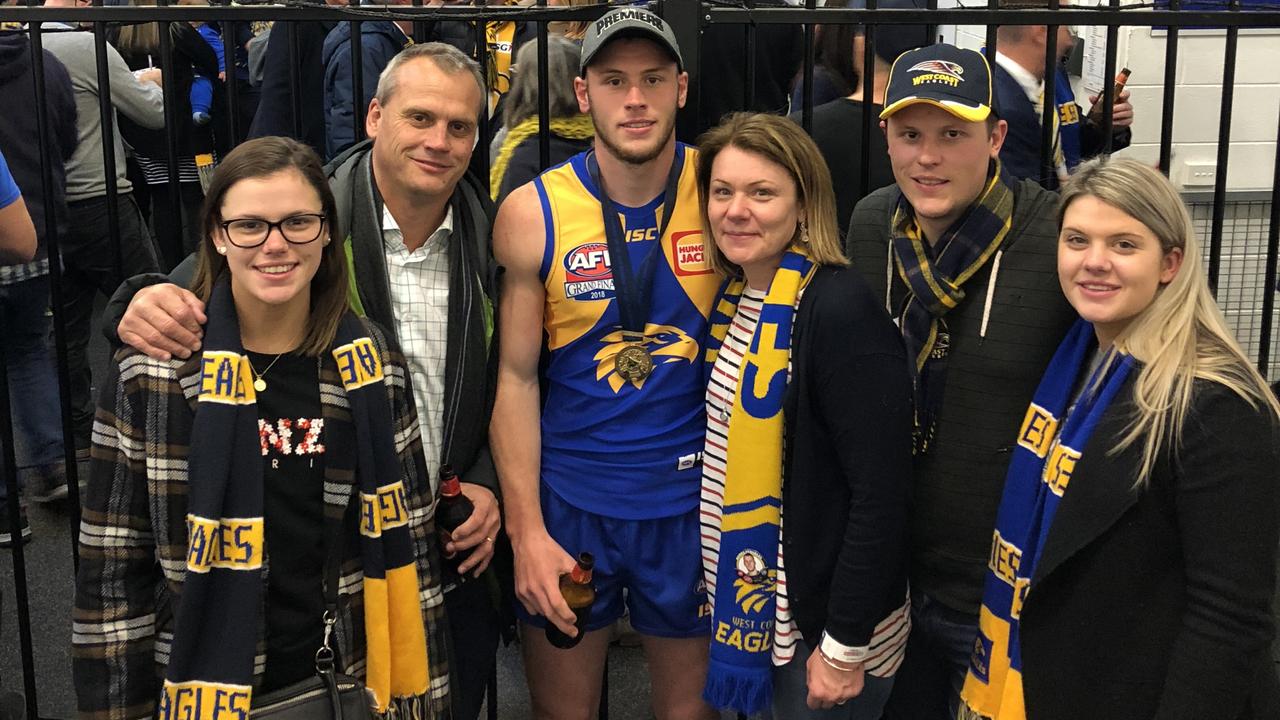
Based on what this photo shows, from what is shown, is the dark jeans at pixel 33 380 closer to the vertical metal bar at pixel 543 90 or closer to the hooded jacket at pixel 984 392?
the vertical metal bar at pixel 543 90

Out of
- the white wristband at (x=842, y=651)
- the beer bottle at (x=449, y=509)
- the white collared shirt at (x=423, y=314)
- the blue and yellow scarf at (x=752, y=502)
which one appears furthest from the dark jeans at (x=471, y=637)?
the white wristband at (x=842, y=651)

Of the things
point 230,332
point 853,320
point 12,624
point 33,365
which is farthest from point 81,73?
point 853,320

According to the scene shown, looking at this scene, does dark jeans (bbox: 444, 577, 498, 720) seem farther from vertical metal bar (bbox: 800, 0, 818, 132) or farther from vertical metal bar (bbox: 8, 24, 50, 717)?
vertical metal bar (bbox: 800, 0, 818, 132)

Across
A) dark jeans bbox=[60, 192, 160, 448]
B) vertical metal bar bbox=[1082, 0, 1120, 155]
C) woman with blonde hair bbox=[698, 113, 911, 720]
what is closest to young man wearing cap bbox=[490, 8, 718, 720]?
woman with blonde hair bbox=[698, 113, 911, 720]

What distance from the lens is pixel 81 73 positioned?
5609 mm

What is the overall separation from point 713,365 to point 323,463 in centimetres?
95

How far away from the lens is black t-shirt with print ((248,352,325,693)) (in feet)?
9.06


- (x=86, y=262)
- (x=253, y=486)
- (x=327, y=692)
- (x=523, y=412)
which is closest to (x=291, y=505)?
(x=253, y=486)

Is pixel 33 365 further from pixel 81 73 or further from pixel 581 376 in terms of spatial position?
pixel 581 376

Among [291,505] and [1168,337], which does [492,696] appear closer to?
[291,505]

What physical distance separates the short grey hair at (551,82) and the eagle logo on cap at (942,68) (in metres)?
1.44

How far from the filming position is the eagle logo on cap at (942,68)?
2891mm

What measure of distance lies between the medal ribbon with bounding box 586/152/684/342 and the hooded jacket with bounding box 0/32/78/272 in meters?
2.52

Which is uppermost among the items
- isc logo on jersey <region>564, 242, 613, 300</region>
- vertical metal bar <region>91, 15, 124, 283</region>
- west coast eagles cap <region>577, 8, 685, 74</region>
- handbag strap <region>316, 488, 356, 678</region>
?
west coast eagles cap <region>577, 8, 685, 74</region>
